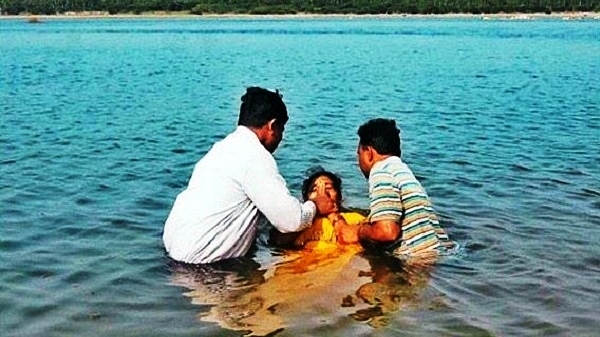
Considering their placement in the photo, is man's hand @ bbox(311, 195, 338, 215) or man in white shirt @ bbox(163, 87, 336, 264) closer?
man in white shirt @ bbox(163, 87, 336, 264)

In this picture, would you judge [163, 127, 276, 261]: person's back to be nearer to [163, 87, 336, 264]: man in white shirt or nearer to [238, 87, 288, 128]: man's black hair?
[163, 87, 336, 264]: man in white shirt

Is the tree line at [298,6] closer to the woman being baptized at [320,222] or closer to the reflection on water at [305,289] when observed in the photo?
the woman being baptized at [320,222]

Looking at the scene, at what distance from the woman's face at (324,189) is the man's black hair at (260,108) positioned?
4.07ft

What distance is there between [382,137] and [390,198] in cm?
55

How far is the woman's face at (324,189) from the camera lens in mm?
8727

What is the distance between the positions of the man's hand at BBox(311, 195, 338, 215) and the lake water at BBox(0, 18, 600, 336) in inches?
19.5

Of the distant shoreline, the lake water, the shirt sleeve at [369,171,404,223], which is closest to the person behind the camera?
the lake water

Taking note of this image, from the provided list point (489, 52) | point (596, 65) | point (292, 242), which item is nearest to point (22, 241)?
point (292, 242)

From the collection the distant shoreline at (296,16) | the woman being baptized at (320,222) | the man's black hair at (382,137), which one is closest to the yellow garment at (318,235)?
the woman being baptized at (320,222)

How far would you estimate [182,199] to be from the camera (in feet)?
25.8

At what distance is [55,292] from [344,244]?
2685 mm

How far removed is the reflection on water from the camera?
691 cm

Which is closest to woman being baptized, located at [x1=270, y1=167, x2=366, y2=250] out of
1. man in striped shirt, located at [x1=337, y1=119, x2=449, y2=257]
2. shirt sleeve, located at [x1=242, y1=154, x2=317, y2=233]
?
man in striped shirt, located at [x1=337, y1=119, x2=449, y2=257]

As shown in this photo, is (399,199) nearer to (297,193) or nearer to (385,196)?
(385,196)
